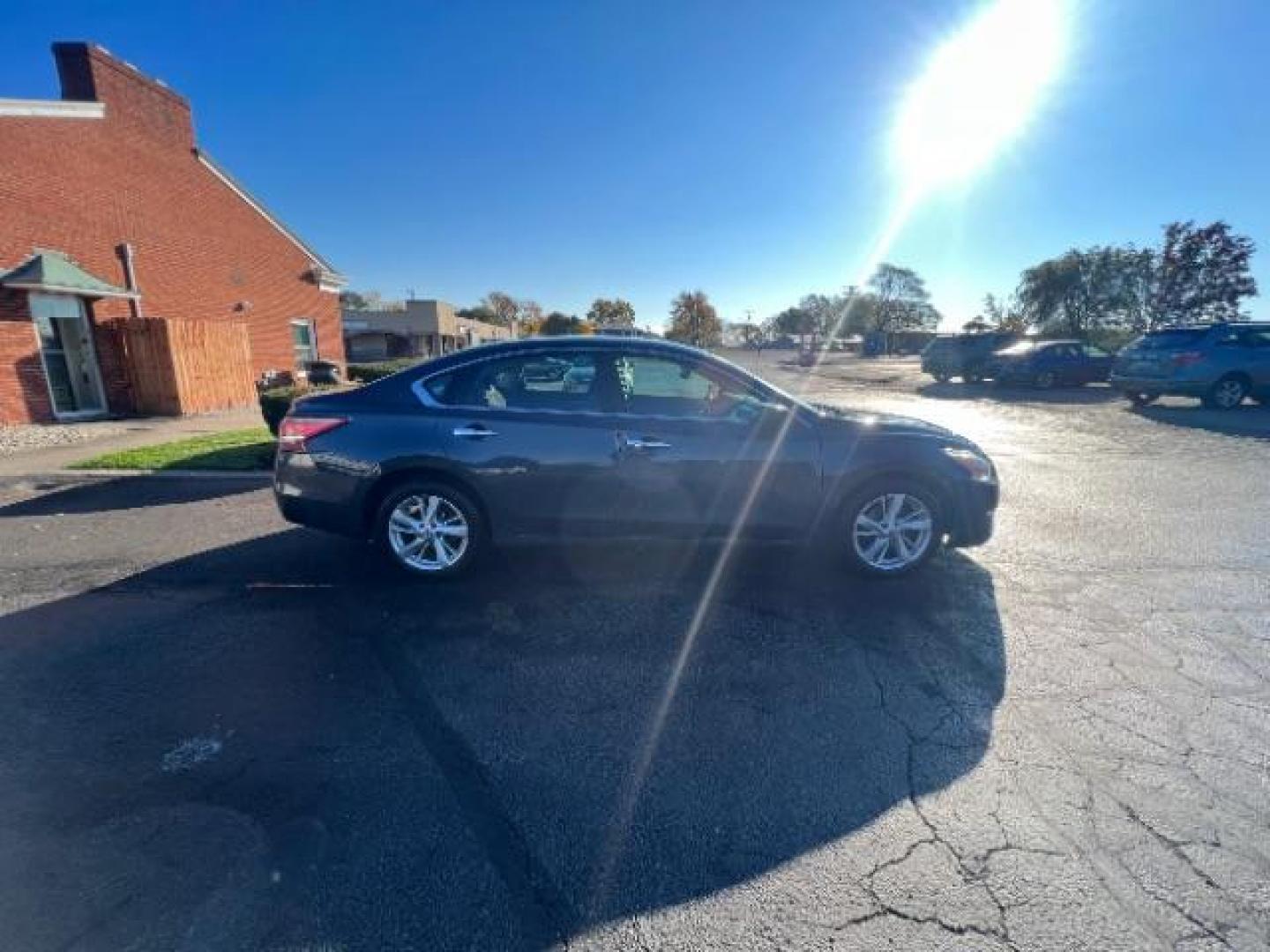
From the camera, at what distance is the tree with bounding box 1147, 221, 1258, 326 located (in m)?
39.7

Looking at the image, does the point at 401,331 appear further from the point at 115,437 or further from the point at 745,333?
the point at 745,333

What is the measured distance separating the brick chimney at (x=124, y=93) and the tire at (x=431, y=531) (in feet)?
49.7

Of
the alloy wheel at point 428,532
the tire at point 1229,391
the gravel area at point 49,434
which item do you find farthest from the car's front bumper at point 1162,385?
the gravel area at point 49,434

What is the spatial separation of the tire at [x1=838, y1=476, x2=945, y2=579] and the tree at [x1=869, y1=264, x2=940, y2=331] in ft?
303

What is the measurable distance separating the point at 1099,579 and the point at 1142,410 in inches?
488

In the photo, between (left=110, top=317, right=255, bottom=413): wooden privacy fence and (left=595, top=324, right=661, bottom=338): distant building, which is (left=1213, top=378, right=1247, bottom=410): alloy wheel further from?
(left=110, top=317, right=255, bottom=413): wooden privacy fence

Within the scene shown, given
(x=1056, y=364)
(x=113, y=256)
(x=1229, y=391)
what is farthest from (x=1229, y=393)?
(x=113, y=256)

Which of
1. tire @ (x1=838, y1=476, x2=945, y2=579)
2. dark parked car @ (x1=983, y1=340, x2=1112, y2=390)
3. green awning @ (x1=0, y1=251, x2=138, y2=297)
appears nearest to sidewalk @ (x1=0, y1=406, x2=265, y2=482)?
green awning @ (x1=0, y1=251, x2=138, y2=297)

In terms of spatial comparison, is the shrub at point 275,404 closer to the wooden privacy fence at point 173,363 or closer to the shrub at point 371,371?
the wooden privacy fence at point 173,363

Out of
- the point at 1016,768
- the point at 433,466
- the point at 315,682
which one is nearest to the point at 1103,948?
the point at 1016,768

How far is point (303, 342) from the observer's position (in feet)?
63.8

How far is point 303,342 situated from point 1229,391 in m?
25.6

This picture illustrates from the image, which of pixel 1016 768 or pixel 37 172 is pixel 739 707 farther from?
pixel 37 172

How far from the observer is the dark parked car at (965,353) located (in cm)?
1992
